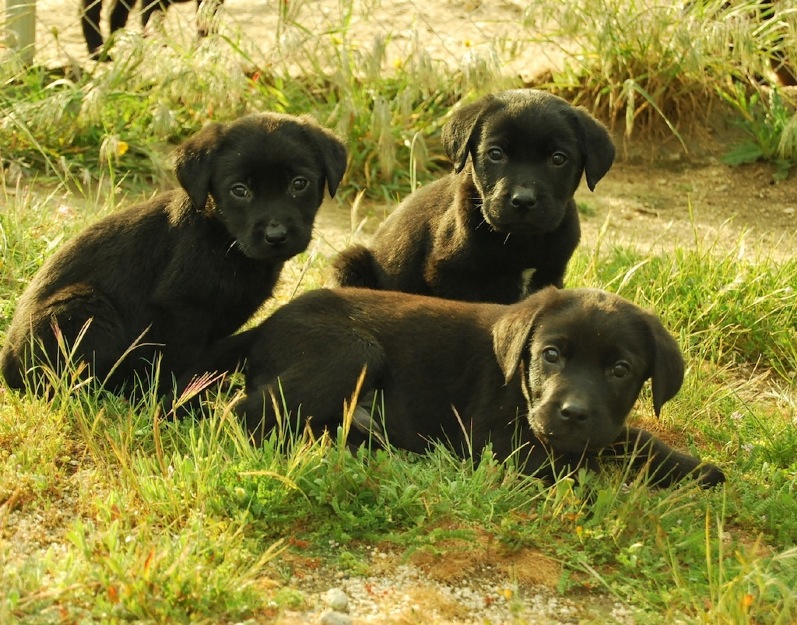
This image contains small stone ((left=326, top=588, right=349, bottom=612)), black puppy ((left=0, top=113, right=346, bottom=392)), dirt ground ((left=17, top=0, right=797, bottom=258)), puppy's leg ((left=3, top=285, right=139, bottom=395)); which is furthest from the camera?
dirt ground ((left=17, top=0, right=797, bottom=258))

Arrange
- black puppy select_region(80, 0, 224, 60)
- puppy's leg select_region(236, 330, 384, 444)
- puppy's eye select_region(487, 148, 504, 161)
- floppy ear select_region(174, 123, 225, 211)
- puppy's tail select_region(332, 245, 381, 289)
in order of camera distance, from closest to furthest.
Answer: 1. puppy's leg select_region(236, 330, 384, 444)
2. floppy ear select_region(174, 123, 225, 211)
3. puppy's eye select_region(487, 148, 504, 161)
4. puppy's tail select_region(332, 245, 381, 289)
5. black puppy select_region(80, 0, 224, 60)

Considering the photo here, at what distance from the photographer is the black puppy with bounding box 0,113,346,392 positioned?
499 cm

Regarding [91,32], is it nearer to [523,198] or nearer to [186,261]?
[186,261]

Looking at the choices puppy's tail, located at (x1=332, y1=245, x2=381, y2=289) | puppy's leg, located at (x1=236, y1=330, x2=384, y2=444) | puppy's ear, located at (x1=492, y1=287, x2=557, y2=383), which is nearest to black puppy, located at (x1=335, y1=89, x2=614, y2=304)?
puppy's tail, located at (x1=332, y1=245, x2=381, y2=289)

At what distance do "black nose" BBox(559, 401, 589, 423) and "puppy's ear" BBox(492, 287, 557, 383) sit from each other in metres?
0.27

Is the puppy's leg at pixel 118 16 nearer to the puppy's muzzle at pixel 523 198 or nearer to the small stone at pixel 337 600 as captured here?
the puppy's muzzle at pixel 523 198

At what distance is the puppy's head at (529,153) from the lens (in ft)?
17.8

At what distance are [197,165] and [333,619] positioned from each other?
7.90 ft

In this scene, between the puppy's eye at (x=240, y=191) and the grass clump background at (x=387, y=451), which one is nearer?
the grass clump background at (x=387, y=451)

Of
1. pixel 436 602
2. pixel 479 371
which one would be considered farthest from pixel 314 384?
pixel 436 602

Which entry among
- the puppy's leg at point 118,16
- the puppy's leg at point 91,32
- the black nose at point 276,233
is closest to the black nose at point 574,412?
Answer: the black nose at point 276,233

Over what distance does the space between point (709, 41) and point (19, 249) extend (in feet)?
15.0

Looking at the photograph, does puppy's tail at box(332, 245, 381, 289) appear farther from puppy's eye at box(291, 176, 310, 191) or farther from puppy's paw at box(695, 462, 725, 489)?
puppy's paw at box(695, 462, 725, 489)

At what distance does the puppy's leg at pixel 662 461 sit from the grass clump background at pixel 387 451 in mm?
86
